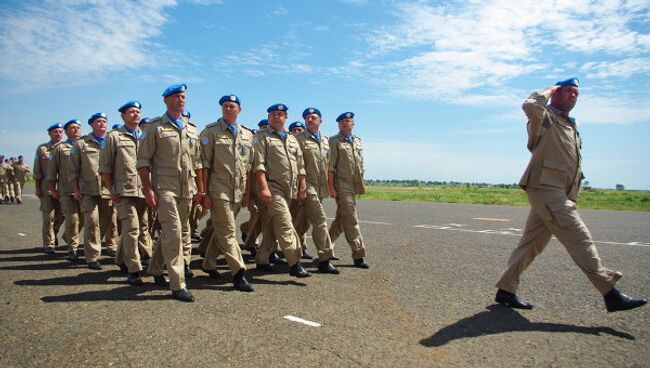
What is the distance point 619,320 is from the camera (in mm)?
4500

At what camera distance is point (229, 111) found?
5836mm

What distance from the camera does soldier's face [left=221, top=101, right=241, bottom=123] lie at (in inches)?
230

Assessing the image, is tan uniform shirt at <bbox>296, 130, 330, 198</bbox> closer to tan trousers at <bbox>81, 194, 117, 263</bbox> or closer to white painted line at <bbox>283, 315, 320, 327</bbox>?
white painted line at <bbox>283, 315, 320, 327</bbox>

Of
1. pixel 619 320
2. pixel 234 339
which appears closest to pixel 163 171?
pixel 234 339

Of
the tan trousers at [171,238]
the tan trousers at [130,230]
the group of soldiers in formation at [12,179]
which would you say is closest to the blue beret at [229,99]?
the tan trousers at [171,238]

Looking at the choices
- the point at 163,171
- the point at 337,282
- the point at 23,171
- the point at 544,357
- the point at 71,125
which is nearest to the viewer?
the point at 544,357

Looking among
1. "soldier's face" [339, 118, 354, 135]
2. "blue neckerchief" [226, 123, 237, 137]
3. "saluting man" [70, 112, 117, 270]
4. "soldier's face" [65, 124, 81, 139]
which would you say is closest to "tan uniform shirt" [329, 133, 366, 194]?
"soldier's face" [339, 118, 354, 135]

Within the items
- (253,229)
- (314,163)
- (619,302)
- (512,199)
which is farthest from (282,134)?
(512,199)

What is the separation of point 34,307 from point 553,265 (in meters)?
7.19

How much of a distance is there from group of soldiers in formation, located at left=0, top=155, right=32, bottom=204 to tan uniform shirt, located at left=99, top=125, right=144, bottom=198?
2088 centimetres

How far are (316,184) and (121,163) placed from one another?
9.28 feet

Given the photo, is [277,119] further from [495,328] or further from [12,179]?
[12,179]

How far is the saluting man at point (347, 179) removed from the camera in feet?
23.4

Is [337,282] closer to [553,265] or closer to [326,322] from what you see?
[326,322]
